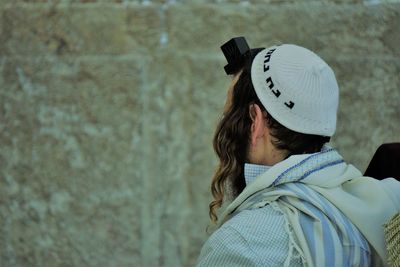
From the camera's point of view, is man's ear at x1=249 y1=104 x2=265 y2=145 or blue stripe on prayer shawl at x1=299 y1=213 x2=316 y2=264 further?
man's ear at x1=249 y1=104 x2=265 y2=145

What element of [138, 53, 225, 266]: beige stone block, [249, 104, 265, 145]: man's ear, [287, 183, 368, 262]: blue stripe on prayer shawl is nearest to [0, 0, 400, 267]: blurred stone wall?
[138, 53, 225, 266]: beige stone block

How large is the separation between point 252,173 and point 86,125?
1.97 m

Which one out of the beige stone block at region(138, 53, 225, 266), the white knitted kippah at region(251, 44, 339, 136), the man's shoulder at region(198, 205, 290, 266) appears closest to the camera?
the man's shoulder at region(198, 205, 290, 266)

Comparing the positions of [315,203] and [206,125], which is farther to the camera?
[206,125]

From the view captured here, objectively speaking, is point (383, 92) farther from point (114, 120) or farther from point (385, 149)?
point (385, 149)

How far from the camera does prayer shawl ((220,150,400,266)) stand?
184 centimetres

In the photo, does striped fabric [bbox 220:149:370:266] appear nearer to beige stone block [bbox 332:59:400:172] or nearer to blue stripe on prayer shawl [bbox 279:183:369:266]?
blue stripe on prayer shawl [bbox 279:183:369:266]

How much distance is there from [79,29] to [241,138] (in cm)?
200

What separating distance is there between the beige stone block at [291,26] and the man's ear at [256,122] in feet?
5.99

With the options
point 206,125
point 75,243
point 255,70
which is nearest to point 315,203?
point 255,70

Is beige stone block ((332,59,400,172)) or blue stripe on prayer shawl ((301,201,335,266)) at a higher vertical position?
blue stripe on prayer shawl ((301,201,335,266))

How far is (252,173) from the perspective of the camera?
2.04m

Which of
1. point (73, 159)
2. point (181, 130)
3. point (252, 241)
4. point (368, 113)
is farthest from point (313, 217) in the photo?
point (73, 159)

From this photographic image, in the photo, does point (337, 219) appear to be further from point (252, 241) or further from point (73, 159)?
point (73, 159)
